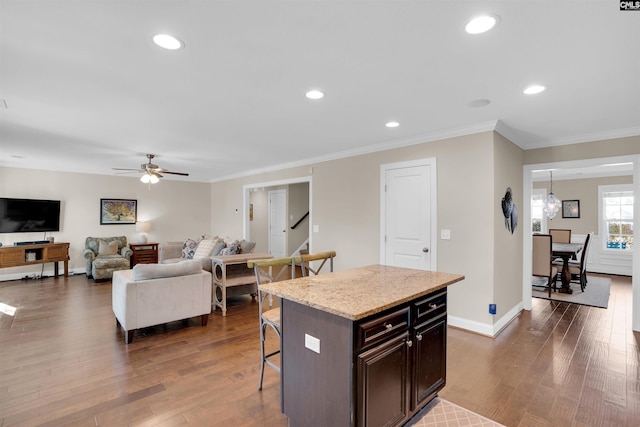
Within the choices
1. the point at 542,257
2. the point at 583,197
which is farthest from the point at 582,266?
the point at 583,197

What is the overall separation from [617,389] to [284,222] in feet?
23.5

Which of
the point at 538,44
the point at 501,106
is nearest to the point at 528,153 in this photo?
the point at 501,106

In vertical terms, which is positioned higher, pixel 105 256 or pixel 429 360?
pixel 105 256

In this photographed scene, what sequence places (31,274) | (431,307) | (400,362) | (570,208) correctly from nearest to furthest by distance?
(400,362) < (431,307) < (31,274) < (570,208)

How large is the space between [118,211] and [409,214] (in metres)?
7.01

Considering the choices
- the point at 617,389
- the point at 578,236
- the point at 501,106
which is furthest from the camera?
the point at 578,236

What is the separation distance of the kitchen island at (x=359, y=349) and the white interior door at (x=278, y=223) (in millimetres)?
6581

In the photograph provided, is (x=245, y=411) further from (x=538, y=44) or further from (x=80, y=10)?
(x=538, y=44)

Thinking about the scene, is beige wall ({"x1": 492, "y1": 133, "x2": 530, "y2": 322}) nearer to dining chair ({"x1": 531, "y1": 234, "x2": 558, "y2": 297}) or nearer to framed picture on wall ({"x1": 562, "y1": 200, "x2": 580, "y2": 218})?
dining chair ({"x1": 531, "y1": 234, "x2": 558, "y2": 297})

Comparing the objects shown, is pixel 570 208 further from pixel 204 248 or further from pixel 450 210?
pixel 204 248

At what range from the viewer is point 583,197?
7613 mm

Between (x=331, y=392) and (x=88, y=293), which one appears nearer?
(x=331, y=392)

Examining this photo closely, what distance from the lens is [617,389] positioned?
2.46m

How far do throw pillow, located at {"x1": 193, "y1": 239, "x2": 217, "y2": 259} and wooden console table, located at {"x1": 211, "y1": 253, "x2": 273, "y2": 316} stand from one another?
107 centimetres
